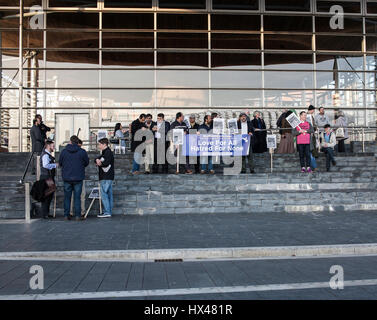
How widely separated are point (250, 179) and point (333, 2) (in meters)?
14.4

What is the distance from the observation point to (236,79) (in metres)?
22.9

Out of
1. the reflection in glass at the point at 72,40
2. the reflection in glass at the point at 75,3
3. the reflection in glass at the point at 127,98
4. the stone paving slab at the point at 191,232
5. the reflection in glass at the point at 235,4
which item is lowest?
the stone paving slab at the point at 191,232

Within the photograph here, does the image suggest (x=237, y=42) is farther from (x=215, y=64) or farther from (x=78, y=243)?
(x=78, y=243)

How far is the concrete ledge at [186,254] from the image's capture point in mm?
7039

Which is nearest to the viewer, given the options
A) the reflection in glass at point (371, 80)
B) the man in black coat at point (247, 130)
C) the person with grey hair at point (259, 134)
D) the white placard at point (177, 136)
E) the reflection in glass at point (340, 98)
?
the white placard at point (177, 136)

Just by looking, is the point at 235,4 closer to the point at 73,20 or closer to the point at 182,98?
the point at 182,98

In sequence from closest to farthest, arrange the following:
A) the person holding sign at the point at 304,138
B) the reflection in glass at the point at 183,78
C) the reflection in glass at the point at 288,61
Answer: the person holding sign at the point at 304,138 → the reflection in glass at the point at 183,78 → the reflection in glass at the point at 288,61

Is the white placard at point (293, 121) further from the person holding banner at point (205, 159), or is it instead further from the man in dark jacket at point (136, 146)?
the man in dark jacket at point (136, 146)

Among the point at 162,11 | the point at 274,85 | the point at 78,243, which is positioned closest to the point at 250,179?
the point at 78,243

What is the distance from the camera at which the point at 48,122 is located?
21625mm

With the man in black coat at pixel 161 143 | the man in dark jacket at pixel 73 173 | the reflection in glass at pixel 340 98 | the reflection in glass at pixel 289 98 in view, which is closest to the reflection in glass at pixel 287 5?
the reflection in glass at pixel 289 98

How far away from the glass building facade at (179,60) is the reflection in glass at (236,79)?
52mm

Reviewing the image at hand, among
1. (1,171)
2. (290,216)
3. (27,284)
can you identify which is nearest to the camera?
(27,284)

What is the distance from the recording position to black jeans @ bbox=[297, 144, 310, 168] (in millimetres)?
13914
